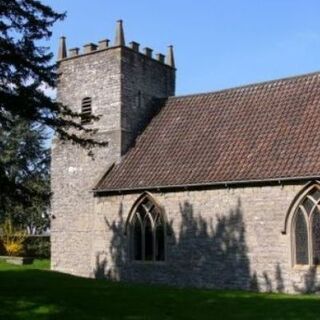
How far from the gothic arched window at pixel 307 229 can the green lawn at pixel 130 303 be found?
1662mm

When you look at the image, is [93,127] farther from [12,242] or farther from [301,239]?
[301,239]

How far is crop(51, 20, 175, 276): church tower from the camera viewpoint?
87.5 ft

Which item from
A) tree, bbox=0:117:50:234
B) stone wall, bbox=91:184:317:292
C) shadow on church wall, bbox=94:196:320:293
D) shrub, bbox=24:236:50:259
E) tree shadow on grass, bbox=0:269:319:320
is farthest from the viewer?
tree, bbox=0:117:50:234

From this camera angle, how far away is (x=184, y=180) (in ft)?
74.1

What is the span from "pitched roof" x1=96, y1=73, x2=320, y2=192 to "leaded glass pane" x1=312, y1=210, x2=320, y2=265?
151 cm

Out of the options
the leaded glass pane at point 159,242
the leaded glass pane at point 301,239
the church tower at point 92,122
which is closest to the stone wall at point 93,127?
the church tower at point 92,122

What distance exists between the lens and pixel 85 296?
53.6 feet

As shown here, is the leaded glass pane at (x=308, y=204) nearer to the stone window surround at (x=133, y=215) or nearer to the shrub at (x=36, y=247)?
the stone window surround at (x=133, y=215)

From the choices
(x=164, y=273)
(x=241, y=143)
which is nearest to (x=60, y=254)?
(x=164, y=273)

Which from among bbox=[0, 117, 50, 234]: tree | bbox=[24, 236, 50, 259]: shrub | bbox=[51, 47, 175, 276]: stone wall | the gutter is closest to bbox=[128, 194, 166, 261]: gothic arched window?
the gutter

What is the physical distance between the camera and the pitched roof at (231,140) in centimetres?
2103

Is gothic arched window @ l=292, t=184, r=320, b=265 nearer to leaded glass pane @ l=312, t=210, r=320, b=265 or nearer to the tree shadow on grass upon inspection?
leaded glass pane @ l=312, t=210, r=320, b=265

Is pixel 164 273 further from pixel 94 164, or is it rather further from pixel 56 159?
pixel 56 159

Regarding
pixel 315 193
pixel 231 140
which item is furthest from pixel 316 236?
pixel 231 140
